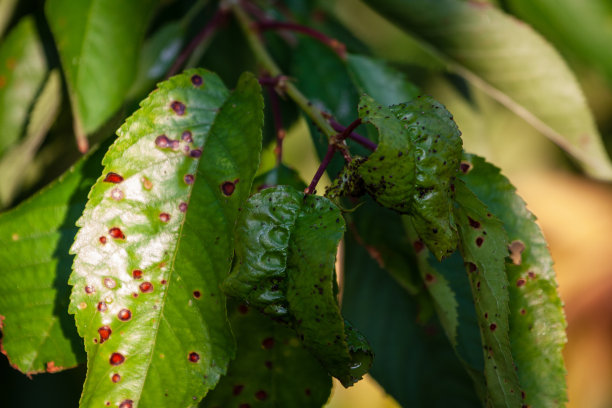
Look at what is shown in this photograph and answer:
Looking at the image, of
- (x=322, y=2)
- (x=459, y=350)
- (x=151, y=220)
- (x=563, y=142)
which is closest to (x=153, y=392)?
(x=151, y=220)

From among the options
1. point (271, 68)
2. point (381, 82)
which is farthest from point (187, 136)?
point (381, 82)

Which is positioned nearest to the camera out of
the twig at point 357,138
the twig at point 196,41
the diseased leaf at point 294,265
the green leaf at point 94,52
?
the diseased leaf at point 294,265

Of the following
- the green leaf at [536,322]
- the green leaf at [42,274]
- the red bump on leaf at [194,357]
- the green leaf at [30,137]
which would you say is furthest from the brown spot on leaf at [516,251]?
the green leaf at [30,137]

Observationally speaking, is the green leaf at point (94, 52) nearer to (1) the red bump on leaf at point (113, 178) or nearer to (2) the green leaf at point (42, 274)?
(2) the green leaf at point (42, 274)

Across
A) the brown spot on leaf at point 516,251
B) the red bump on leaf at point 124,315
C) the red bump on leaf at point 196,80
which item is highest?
the red bump on leaf at point 196,80

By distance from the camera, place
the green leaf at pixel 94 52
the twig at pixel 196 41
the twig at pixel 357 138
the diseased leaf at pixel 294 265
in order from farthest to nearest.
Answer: the twig at pixel 196 41, the green leaf at pixel 94 52, the twig at pixel 357 138, the diseased leaf at pixel 294 265

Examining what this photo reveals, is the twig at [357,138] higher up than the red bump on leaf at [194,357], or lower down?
higher up

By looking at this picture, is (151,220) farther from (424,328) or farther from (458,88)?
(458,88)
